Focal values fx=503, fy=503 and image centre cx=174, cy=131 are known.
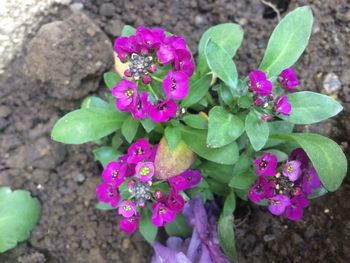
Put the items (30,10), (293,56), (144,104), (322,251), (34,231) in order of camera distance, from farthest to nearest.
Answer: (30,10) < (34,231) < (322,251) < (293,56) < (144,104)

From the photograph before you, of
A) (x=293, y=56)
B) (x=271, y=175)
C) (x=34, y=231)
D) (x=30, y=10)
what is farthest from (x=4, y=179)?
(x=293, y=56)

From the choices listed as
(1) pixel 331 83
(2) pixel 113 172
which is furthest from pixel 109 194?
(1) pixel 331 83

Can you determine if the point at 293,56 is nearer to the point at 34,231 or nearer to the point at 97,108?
the point at 97,108

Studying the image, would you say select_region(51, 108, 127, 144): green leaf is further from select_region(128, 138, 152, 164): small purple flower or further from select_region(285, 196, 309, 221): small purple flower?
select_region(285, 196, 309, 221): small purple flower

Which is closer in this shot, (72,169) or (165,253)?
(165,253)

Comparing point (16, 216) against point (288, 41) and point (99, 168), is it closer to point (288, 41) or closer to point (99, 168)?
point (99, 168)

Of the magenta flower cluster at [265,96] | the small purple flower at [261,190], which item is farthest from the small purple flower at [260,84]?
the small purple flower at [261,190]

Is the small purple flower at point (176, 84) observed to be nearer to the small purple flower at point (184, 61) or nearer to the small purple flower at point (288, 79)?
the small purple flower at point (184, 61)
